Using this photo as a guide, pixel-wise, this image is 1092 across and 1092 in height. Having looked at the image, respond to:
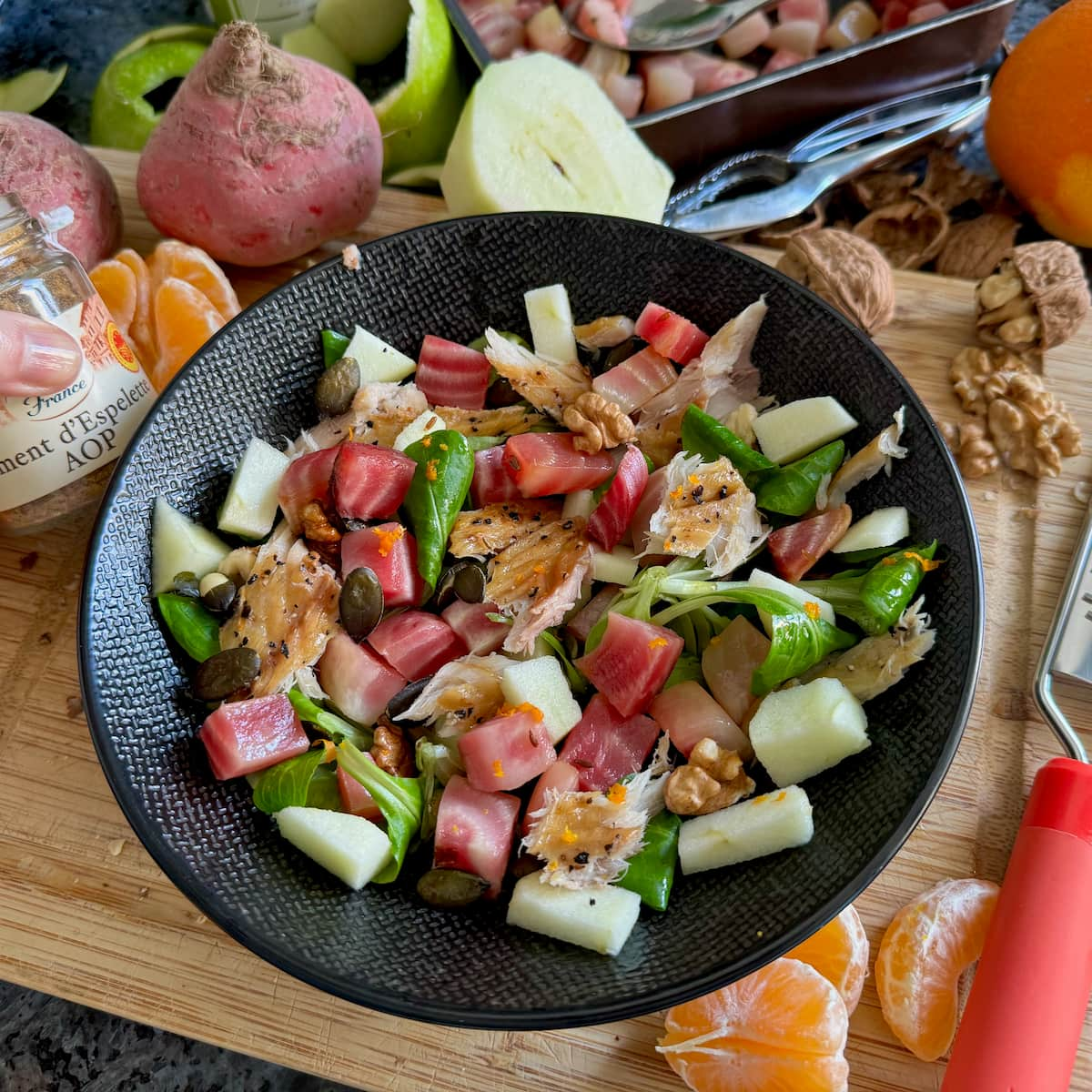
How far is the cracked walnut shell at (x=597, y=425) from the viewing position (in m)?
1.32

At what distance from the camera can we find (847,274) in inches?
60.5

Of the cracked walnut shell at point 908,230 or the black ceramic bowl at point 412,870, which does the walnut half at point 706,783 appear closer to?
the black ceramic bowl at point 412,870

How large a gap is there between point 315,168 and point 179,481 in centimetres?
60

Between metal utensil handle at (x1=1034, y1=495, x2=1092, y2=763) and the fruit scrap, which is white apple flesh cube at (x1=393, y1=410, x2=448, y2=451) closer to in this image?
the fruit scrap

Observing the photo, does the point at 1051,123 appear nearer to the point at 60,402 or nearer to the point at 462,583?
the point at 462,583

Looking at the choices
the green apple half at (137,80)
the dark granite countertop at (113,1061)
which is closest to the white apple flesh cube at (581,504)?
the dark granite countertop at (113,1061)

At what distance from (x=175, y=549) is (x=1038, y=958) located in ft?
3.56

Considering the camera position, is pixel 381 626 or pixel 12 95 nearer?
pixel 381 626

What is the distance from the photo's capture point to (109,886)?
4.14 feet

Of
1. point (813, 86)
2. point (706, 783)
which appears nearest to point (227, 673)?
point (706, 783)

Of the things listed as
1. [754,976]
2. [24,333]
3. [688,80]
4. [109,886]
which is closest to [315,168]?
[24,333]

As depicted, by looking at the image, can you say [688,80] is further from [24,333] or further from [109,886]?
[109,886]

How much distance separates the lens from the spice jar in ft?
4.11

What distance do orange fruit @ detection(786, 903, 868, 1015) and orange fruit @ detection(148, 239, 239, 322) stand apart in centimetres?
121
